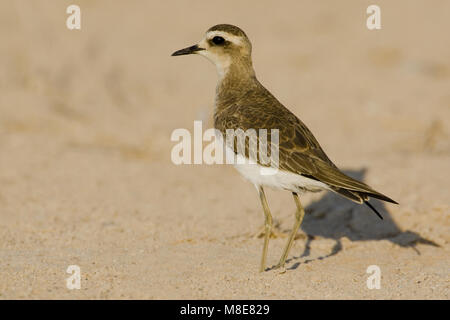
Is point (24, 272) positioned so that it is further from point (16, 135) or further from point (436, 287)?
point (16, 135)

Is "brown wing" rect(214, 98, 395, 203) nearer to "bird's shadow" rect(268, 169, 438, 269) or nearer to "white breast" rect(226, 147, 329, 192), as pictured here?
"white breast" rect(226, 147, 329, 192)

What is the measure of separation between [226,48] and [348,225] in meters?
2.27

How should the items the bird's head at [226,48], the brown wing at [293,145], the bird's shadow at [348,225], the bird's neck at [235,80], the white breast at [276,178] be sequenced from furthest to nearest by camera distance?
the bird's shadow at [348,225], the bird's head at [226,48], the bird's neck at [235,80], the white breast at [276,178], the brown wing at [293,145]

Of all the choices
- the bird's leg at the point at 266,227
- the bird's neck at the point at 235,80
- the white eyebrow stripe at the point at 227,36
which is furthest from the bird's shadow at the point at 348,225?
the white eyebrow stripe at the point at 227,36

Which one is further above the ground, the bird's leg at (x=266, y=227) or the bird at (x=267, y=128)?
the bird at (x=267, y=128)

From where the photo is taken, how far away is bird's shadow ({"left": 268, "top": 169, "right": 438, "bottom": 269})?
6621mm

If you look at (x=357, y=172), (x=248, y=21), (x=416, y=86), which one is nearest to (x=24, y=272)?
(x=357, y=172)

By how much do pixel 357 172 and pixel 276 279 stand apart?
334cm

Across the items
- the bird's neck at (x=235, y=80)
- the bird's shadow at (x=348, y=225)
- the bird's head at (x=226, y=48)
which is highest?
the bird's head at (x=226, y=48)

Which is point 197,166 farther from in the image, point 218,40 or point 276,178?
point 276,178

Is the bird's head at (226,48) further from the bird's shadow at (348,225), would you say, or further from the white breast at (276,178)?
the bird's shadow at (348,225)

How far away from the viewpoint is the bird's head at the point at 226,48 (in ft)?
20.6

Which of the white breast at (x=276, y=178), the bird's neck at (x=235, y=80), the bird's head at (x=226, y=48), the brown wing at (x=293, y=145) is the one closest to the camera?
the brown wing at (x=293, y=145)

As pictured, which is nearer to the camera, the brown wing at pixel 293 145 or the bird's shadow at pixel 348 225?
the brown wing at pixel 293 145
